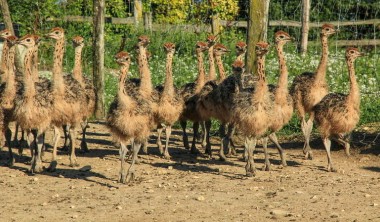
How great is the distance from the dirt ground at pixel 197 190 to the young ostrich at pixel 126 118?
1.47 feet

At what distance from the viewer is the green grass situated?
16.6 metres

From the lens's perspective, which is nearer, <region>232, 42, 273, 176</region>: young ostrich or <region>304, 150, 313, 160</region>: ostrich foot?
<region>232, 42, 273, 176</region>: young ostrich

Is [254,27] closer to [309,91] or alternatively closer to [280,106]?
[309,91]

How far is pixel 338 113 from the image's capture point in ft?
40.7

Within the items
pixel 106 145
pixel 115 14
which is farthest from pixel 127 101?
pixel 115 14

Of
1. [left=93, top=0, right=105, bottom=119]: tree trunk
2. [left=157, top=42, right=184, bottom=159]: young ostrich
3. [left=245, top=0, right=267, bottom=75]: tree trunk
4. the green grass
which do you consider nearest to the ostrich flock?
[left=157, top=42, right=184, bottom=159]: young ostrich

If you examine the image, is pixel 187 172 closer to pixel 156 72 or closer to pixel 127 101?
pixel 127 101

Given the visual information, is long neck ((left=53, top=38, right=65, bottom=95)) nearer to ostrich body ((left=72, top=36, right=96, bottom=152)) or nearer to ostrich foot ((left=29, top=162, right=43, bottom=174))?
ostrich body ((left=72, top=36, right=96, bottom=152))

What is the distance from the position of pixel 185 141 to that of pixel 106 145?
5.10 feet

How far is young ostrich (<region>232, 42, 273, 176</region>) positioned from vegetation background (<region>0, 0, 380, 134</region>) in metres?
3.89

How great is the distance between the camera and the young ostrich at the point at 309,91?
13492mm

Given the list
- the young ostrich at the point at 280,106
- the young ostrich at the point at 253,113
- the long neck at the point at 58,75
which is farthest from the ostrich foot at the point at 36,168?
the young ostrich at the point at 280,106

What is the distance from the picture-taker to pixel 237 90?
40.7 ft

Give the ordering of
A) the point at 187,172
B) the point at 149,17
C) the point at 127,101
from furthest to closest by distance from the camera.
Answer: the point at 149,17 < the point at 187,172 < the point at 127,101
